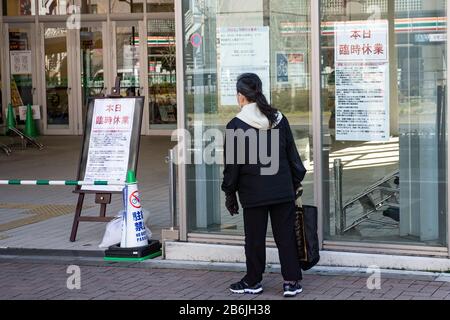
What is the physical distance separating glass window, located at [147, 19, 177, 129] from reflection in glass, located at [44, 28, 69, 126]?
91.5 inches

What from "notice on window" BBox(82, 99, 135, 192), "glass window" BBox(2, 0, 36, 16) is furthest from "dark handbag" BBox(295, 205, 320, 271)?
"glass window" BBox(2, 0, 36, 16)

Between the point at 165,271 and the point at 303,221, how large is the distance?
157 cm

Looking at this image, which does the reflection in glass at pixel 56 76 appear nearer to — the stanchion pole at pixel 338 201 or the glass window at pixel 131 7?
the glass window at pixel 131 7

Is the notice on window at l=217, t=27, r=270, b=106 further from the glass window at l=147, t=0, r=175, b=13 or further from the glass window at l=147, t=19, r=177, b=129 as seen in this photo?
the glass window at l=147, t=0, r=175, b=13

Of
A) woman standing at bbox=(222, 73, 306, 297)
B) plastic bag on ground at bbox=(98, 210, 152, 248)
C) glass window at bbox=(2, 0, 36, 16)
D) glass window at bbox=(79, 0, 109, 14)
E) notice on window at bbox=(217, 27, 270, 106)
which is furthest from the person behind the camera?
glass window at bbox=(2, 0, 36, 16)

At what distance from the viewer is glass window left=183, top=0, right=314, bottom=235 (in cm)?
753

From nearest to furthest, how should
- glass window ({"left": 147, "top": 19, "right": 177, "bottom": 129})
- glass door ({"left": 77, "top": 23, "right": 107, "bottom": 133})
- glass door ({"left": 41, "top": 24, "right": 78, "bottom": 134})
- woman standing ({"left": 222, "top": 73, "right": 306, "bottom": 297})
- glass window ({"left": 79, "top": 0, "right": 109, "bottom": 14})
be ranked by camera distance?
woman standing ({"left": 222, "top": 73, "right": 306, "bottom": 297}) → glass window ({"left": 147, "top": 19, "right": 177, "bottom": 129}) → glass window ({"left": 79, "top": 0, "right": 109, "bottom": 14}) → glass door ({"left": 77, "top": 23, "right": 107, "bottom": 133}) → glass door ({"left": 41, "top": 24, "right": 78, "bottom": 134})

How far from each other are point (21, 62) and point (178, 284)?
15885mm

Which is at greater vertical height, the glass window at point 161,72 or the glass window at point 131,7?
the glass window at point 131,7

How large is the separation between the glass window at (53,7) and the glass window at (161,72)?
7.74ft

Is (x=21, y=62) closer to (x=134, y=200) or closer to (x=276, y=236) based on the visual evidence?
(x=134, y=200)

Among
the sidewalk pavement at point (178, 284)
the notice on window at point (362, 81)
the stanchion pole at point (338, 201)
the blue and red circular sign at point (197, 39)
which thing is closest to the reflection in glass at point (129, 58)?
the blue and red circular sign at point (197, 39)

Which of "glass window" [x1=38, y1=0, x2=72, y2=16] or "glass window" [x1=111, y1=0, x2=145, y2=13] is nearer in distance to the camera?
"glass window" [x1=111, y1=0, x2=145, y2=13]

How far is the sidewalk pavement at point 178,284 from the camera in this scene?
6.41 m
